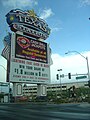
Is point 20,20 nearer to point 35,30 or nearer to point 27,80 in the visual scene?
point 35,30

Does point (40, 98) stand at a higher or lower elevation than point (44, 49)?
lower

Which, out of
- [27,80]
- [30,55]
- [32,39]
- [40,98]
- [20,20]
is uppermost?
[20,20]

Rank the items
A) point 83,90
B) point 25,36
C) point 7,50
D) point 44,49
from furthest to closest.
A: point 83,90 < point 44,49 < point 25,36 < point 7,50

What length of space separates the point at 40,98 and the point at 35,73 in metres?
8.17

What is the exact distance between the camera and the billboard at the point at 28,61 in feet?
166

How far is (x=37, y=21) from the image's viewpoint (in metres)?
58.8

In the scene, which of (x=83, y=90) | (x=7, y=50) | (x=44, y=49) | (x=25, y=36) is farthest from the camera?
(x=83, y=90)

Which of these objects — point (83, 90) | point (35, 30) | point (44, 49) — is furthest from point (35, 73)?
point (83, 90)

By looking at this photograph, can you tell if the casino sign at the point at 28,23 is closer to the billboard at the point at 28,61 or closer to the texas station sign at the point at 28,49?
the texas station sign at the point at 28,49

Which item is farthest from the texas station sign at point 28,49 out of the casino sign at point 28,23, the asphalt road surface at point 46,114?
the asphalt road surface at point 46,114

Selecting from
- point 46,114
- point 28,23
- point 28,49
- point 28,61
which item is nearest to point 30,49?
point 28,49

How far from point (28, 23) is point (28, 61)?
31.5 feet

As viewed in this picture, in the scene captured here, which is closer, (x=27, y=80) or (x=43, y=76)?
(x=27, y=80)

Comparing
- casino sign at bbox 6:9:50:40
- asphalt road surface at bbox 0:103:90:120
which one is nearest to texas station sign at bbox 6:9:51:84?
casino sign at bbox 6:9:50:40
